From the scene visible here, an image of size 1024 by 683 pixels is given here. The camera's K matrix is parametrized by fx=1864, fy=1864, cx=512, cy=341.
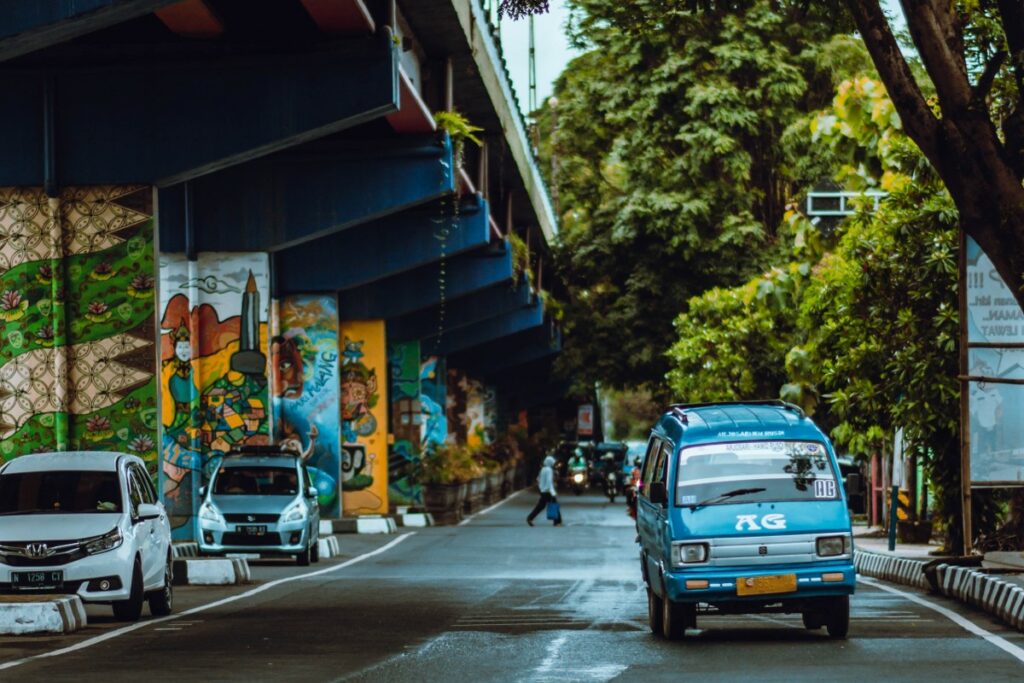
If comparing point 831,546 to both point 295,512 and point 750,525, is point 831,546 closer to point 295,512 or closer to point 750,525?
point 750,525

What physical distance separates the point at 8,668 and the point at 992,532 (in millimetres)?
16625

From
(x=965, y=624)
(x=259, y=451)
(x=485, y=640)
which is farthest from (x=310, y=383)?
(x=485, y=640)

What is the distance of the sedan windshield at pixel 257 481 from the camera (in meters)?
30.0

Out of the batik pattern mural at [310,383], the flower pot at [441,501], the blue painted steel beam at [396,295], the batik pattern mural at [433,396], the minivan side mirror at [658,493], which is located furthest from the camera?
the batik pattern mural at [433,396]

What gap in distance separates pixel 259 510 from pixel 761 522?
1530cm

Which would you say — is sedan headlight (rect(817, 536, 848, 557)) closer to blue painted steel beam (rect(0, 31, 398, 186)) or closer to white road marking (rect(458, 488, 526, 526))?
blue painted steel beam (rect(0, 31, 398, 186))

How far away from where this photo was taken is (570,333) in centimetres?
6044

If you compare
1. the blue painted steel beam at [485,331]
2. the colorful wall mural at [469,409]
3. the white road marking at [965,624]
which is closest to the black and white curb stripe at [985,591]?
the white road marking at [965,624]

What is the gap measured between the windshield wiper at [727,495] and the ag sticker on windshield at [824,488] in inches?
18.8

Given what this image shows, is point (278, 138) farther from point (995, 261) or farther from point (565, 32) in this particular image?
point (995, 261)

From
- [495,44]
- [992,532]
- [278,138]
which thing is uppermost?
[495,44]

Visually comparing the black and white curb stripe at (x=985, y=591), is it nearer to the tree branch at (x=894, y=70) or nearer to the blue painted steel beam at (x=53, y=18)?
the tree branch at (x=894, y=70)

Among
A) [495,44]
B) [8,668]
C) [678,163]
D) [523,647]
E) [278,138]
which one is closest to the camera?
[8,668]

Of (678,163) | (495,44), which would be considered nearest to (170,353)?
(495,44)
